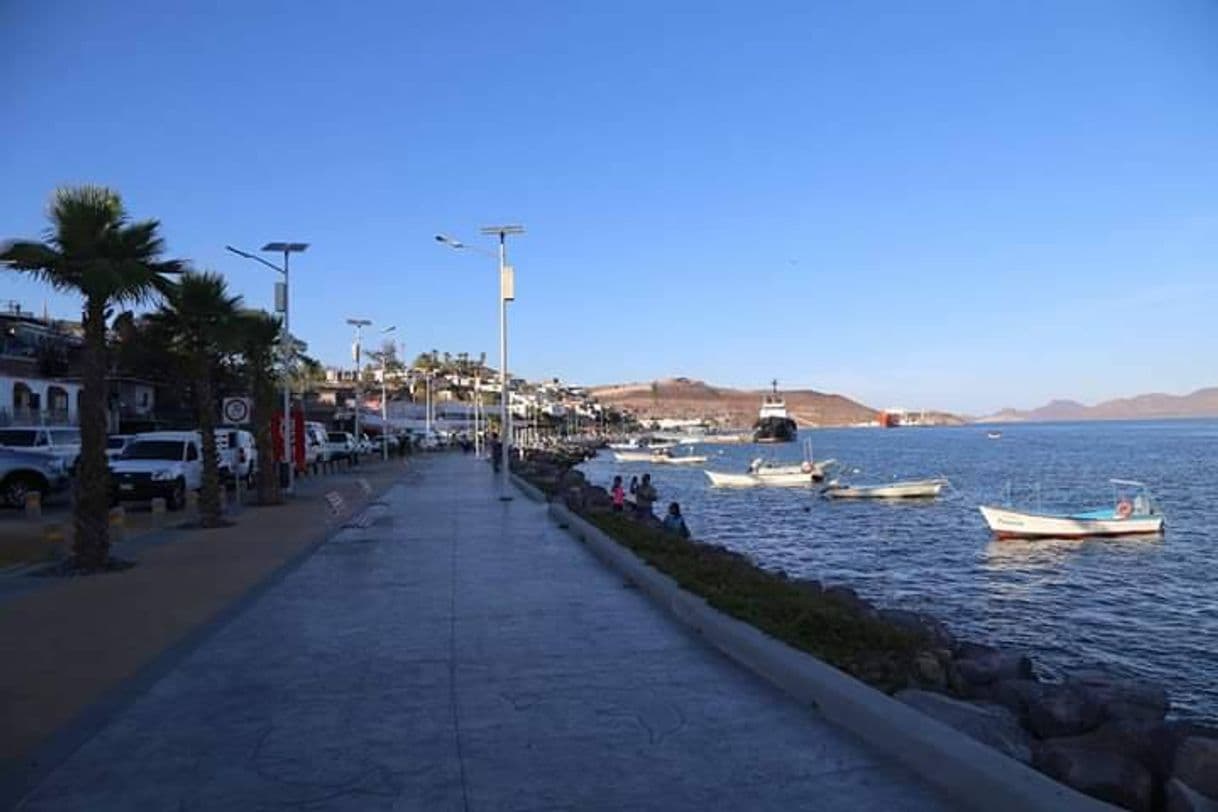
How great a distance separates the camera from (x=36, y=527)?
21.8m

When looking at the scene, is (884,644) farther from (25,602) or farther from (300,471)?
(300,471)

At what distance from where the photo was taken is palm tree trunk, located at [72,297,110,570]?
1497 centimetres

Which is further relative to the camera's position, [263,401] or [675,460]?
[675,460]

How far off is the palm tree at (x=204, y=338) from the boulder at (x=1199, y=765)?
1879 cm

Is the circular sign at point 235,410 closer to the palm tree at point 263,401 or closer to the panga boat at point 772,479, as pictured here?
the palm tree at point 263,401

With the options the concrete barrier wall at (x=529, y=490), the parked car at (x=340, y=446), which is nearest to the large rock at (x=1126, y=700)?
the concrete barrier wall at (x=529, y=490)

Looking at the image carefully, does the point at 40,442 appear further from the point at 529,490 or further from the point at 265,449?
the point at 529,490

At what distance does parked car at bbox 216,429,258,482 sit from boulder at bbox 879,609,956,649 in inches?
899

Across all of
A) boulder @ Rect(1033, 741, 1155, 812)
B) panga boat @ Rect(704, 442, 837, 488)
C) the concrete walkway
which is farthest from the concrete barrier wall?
panga boat @ Rect(704, 442, 837, 488)

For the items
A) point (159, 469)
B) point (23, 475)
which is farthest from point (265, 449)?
point (23, 475)

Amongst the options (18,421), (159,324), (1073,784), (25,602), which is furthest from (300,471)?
(1073,784)

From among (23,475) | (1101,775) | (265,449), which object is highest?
(265,449)

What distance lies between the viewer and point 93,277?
14477mm

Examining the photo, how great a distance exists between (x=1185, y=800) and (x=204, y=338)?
20895 millimetres
